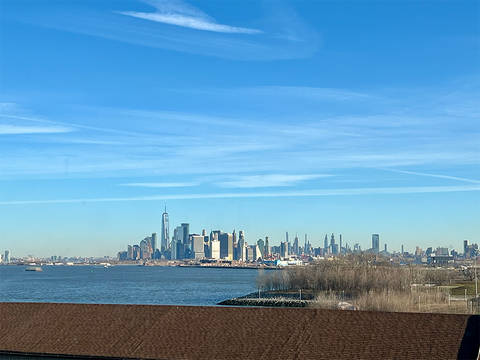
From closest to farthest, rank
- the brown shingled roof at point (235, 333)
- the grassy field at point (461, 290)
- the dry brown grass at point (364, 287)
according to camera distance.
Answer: the brown shingled roof at point (235, 333) < the dry brown grass at point (364, 287) < the grassy field at point (461, 290)

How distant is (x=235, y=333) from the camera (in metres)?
25.2

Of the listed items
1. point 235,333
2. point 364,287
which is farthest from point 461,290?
point 235,333

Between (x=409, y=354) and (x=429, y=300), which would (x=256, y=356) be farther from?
(x=429, y=300)

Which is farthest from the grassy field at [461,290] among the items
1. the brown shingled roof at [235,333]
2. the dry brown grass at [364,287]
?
the brown shingled roof at [235,333]

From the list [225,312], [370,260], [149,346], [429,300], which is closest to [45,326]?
[149,346]

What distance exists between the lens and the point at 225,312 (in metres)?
27.0

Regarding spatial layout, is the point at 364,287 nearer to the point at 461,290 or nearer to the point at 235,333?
the point at 461,290

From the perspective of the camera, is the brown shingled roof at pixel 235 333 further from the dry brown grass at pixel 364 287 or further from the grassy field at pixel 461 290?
the grassy field at pixel 461 290

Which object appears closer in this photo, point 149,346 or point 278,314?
point 149,346

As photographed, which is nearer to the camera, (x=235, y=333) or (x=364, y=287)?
(x=235, y=333)

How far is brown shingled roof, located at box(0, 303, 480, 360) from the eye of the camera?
23.2m

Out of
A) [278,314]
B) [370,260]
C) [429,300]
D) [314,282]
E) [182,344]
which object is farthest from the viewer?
[370,260]

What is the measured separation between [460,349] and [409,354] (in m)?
1.83

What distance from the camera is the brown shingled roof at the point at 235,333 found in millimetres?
23188
